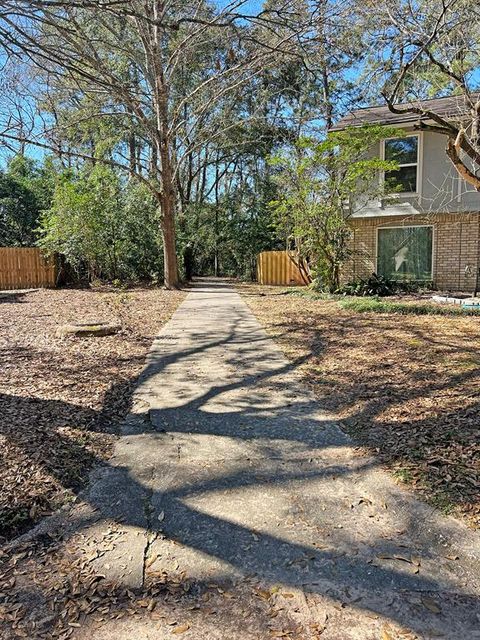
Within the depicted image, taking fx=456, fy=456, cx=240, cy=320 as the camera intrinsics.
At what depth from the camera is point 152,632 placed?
63.5 inches

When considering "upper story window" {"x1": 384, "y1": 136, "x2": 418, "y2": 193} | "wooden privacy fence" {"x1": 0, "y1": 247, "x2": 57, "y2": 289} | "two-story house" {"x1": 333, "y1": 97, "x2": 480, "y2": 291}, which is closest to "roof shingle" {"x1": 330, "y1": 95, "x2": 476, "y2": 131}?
"two-story house" {"x1": 333, "y1": 97, "x2": 480, "y2": 291}

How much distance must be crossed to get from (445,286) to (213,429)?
12158mm

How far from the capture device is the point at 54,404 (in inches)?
153

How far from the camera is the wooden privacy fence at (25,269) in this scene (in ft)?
54.7

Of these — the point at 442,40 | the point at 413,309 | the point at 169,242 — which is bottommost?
the point at 413,309

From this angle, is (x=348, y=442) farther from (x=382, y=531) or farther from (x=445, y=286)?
(x=445, y=286)

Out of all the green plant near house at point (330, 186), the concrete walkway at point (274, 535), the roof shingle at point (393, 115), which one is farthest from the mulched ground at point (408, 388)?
the roof shingle at point (393, 115)

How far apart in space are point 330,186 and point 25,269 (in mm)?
11483

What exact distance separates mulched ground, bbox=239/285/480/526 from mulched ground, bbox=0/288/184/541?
193 centimetres

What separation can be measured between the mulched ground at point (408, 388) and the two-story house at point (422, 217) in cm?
589

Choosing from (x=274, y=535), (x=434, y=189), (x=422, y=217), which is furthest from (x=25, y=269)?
(x=274, y=535)

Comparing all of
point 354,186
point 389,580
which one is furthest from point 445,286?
point 389,580

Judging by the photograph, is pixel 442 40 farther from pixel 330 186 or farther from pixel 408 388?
pixel 408 388

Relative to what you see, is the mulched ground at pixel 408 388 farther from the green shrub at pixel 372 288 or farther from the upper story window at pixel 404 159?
the upper story window at pixel 404 159
